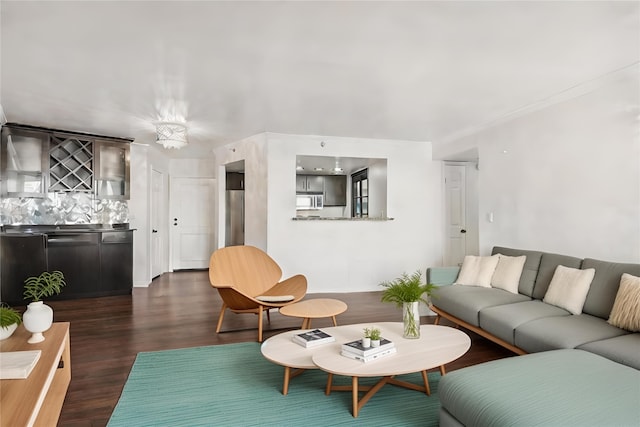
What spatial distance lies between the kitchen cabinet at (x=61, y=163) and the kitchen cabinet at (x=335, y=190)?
318cm

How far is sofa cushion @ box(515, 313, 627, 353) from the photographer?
2.41 meters

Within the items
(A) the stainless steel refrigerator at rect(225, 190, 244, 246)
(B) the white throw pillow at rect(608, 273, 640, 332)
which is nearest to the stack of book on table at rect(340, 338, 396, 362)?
(B) the white throw pillow at rect(608, 273, 640, 332)

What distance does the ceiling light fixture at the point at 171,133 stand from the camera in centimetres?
459

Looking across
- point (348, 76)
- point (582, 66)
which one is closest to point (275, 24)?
point (348, 76)

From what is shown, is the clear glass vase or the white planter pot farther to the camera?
the clear glass vase

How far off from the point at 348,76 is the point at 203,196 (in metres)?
5.59

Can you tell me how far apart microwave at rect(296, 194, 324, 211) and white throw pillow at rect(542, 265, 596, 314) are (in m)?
3.45

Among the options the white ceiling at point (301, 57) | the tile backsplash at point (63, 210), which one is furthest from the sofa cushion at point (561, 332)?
the tile backsplash at point (63, 210)

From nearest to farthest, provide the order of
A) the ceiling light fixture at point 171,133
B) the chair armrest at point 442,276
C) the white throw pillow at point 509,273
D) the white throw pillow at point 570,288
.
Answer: the white throw pillow at point 570,288 → the white throw pillow at point 509,273 → the chair armrest at point 442,276 → the ceiling light fixture at point 171,133

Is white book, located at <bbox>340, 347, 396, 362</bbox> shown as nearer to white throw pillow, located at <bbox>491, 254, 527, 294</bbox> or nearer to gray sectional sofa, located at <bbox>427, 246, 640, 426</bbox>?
gray sectional sofa, located at <bbox>427, 246, 640, 426</bbox>

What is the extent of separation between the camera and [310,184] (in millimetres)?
5836

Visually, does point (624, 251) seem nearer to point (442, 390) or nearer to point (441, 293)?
point (441, 293)

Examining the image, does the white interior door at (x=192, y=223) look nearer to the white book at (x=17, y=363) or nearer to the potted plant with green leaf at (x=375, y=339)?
the white book at (x=17, y=363)

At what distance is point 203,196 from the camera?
8008 millimetres
